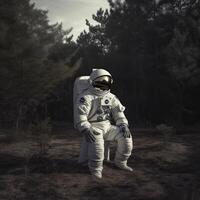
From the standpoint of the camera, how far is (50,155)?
891 centimetres

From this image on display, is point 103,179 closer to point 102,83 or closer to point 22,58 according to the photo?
point 102,83

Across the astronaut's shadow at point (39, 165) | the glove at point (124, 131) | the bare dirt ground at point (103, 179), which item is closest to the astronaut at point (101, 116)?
the glove at point (124, 131)

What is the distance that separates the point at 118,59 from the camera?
28.6m

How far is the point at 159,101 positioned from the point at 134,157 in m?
16.7

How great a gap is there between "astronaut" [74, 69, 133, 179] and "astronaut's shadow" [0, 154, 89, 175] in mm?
612

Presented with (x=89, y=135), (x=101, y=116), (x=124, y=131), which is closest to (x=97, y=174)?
(x=89, y=135)

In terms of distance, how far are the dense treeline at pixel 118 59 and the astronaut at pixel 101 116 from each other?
9.68 m

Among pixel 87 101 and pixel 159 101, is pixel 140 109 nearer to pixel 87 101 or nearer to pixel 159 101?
pixel 159 101

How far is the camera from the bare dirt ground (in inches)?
252

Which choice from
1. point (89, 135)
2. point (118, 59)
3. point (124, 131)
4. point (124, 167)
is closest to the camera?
point (89, 135)

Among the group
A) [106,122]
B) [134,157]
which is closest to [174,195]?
[106,122]

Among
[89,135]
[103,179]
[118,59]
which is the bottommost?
[103,179]

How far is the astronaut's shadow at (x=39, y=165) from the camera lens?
753 cm

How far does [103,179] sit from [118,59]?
21.9 metres
